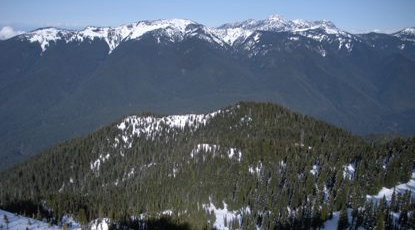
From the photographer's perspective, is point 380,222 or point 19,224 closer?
point 19,224

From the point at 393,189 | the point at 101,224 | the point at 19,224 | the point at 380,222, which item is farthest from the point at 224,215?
the point at 19,224

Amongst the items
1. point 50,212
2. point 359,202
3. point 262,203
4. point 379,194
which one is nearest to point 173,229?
point 262,203

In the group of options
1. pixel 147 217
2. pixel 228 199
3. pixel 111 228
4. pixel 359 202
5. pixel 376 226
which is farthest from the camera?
pixel 228 199

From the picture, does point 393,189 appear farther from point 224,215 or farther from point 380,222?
point 224,215

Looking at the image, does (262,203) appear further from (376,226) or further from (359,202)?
(376,226)

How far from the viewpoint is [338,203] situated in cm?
17025

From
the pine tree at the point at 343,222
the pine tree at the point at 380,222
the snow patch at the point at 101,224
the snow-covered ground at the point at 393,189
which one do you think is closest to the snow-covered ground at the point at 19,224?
the snow patch at the point at 101,224

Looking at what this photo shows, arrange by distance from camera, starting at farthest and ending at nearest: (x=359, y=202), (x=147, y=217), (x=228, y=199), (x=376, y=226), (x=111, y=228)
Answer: (x=228, y=199)
(x=147, y=217)
(x=359, y=202)
(x=111, y=228)
(x=376, y=226)

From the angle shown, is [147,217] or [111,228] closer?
[111,228]

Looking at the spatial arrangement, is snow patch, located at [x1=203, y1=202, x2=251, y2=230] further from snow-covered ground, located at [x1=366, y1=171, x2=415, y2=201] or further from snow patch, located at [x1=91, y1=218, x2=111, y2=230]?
snow-covered ground, located at [x1=366, y1=171, x2=415, y2=201]

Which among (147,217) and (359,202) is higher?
(359,202)

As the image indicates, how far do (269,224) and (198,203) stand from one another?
3811cm

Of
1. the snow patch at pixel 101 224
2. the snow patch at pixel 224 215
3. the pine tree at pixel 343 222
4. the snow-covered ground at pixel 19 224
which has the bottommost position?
the snow patch at pixel 224 215

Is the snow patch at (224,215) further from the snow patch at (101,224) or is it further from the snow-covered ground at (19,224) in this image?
the snow-covered ground at (19,224)
